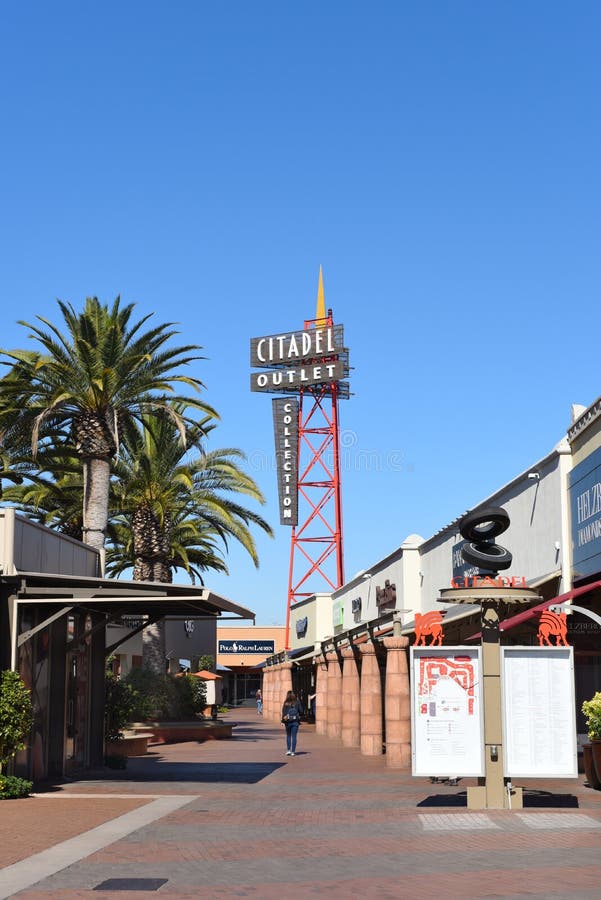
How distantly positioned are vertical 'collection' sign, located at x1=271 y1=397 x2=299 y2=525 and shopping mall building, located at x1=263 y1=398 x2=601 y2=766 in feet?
78.4

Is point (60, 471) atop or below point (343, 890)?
atop

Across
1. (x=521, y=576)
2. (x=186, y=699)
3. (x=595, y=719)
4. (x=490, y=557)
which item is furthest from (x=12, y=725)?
(x=186, y=699)

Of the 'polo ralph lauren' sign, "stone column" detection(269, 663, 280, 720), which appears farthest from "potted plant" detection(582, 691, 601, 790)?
the 'polo ralph lauren' sign

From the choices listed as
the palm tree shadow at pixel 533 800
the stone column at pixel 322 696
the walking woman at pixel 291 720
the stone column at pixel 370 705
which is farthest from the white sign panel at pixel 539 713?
the stone column at pixel 322 696

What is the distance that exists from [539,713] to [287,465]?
50408 millimetres

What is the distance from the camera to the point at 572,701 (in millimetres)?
17969

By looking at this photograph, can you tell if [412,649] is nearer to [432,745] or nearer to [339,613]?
[432,745]

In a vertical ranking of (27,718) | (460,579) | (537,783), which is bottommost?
(537,783)

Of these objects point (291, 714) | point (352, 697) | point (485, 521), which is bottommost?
point (291, 714)

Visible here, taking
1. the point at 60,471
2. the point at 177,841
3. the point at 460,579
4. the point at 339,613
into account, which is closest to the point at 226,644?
the point at 339,613

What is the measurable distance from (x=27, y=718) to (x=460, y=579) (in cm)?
1589

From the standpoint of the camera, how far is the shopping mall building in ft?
76.0

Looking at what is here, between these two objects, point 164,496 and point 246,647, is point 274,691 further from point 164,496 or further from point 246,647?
point 246,647

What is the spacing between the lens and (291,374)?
70.1m
